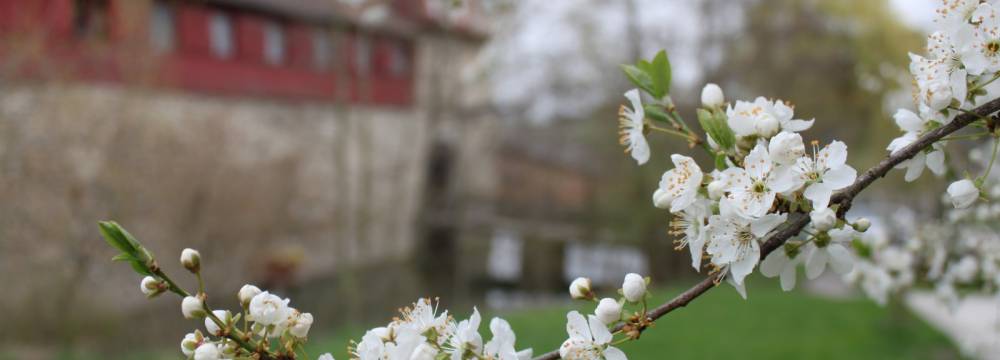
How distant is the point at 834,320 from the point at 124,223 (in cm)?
650

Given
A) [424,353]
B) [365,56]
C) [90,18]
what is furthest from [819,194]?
[365,56]

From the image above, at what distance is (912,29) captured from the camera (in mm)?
9453

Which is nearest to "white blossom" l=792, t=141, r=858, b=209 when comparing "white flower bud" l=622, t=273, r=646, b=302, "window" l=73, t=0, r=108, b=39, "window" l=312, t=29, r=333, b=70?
"white flower bud" l=622, t=273, r=646, b=302

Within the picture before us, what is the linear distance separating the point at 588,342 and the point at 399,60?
594 inches

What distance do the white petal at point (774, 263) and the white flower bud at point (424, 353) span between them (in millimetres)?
398

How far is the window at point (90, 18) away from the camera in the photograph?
7.96m

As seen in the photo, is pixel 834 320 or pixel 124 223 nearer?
pixel 834 320

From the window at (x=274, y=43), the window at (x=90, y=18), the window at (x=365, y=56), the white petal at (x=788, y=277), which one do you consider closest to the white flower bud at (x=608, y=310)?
the white petal at (x=788, y=277)

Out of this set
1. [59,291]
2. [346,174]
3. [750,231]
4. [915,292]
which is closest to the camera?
[750,231]

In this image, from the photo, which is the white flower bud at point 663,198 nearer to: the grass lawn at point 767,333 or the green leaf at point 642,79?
the green leaf at point 642,79

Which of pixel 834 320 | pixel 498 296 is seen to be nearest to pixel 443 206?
pixel 498 296

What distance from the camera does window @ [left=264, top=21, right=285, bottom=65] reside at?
1323 cm

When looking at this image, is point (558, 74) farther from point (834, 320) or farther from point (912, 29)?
point (834, 320)

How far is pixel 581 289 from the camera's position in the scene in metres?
1.05
